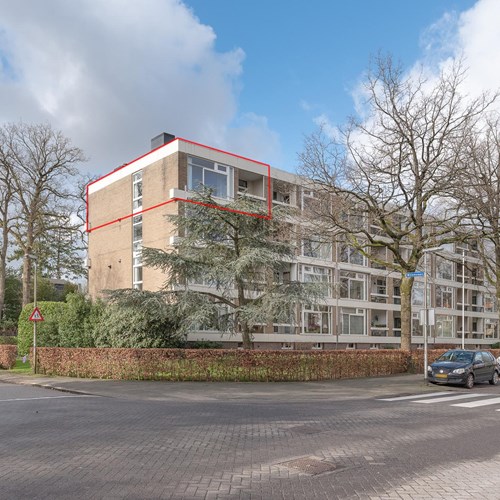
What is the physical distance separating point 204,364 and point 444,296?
3762 centimetres

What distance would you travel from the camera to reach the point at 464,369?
60.7 feet

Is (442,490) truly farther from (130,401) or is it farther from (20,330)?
(20,330)

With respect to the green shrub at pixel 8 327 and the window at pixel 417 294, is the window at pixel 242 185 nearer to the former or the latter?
the window at pixel 417 294

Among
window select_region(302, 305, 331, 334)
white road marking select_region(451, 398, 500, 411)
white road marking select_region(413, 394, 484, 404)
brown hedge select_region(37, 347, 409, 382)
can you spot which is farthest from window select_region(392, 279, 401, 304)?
white road marking select_region(451, 398, 500, 411)

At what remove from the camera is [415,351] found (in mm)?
25844

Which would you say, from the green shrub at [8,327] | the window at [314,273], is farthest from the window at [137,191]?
the green shrub at [8,327]

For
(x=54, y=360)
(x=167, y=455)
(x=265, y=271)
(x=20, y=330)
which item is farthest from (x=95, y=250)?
(x=167, y=455)

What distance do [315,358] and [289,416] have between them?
917 cm

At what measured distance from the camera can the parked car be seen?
18516 millimetres

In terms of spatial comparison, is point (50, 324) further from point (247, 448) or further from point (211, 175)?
point (247, 448)

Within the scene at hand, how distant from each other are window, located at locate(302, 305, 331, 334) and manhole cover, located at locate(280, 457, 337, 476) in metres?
27.4

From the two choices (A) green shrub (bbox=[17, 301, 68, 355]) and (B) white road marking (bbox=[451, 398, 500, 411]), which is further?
(A) green shrub (bbox=[17, 301, 68, 355])

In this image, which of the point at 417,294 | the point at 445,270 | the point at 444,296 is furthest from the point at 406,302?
the point at 445,270

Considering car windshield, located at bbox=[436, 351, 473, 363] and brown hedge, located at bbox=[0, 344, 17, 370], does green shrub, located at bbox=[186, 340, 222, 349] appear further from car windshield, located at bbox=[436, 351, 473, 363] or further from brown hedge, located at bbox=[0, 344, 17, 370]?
car windshield, located at bbox=[436, 351, 473, 363]
